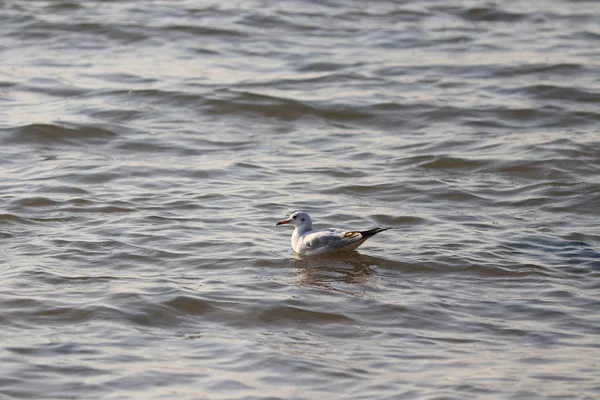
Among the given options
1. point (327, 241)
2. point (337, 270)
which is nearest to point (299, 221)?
point (327, 241)

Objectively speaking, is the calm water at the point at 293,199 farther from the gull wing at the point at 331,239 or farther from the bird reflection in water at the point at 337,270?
the gull wing at the point at 331,239

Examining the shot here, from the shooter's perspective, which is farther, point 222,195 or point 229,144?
point 229,144

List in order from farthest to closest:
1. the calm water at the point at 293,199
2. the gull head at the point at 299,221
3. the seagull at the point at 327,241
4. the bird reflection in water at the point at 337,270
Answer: the gull head at the point at 299,221
the seagull at the point at 327,241
the bird reflection in water at the point at 337,270
the calm water at the point at 293,199

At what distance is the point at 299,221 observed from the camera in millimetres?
8828

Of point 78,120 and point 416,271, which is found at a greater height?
point 78,120

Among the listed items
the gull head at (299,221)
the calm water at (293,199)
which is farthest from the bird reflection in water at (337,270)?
the gull head at (299,221)

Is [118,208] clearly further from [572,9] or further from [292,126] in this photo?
[572,9]

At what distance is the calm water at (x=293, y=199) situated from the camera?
6.64m

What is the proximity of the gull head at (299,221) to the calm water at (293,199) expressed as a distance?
23 cm

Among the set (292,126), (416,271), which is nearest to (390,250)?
(416,271)

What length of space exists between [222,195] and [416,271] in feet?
8.18

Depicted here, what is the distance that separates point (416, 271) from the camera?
27.6ft

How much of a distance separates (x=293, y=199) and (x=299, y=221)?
1372mm

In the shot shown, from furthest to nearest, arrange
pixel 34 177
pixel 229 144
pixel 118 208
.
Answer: pixel 229 144
pixel 34 177
pixel 118 208
